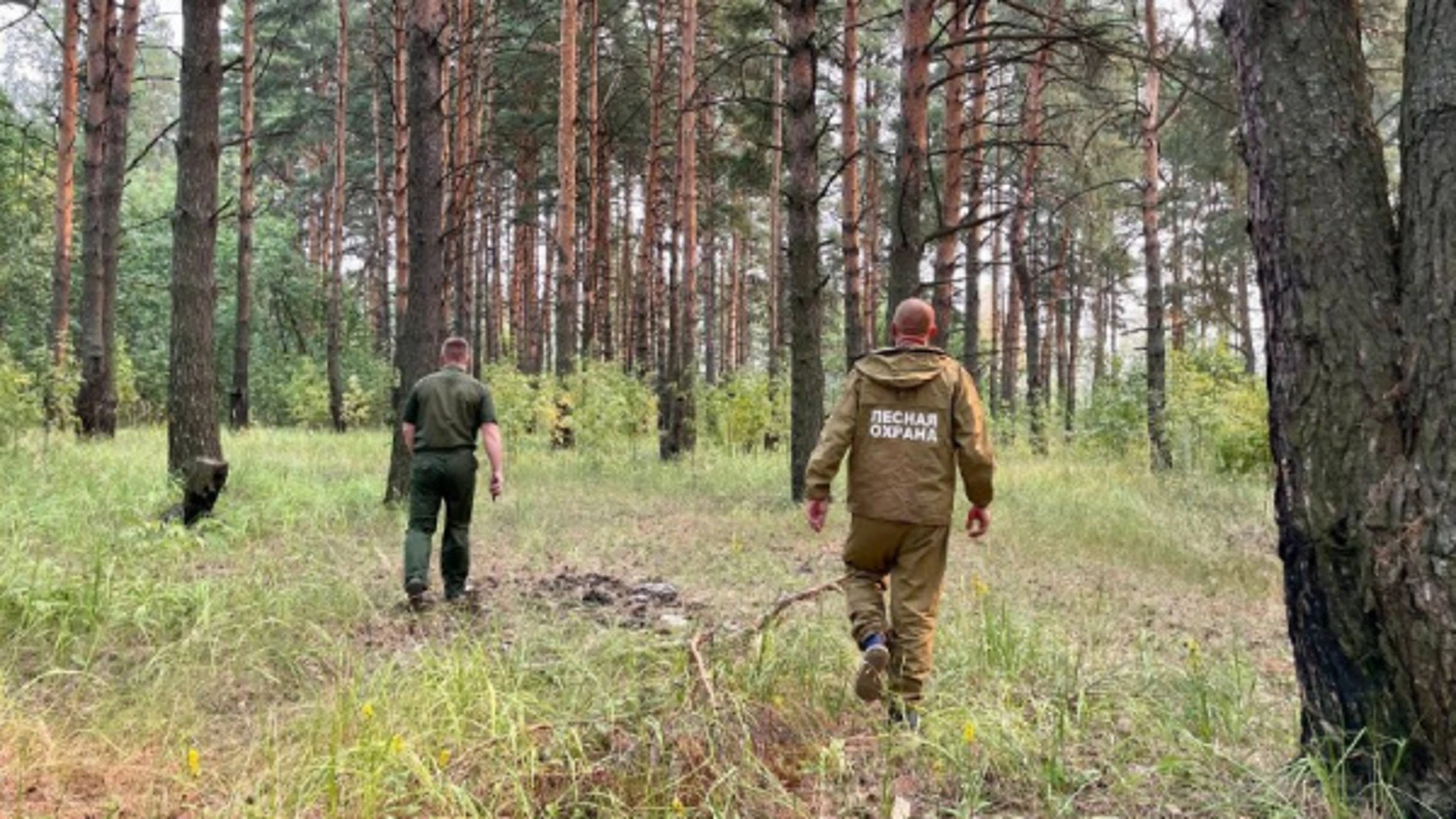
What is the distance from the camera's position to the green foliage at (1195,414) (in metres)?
12.8

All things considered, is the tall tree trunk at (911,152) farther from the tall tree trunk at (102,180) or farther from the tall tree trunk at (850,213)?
the tall tree trunk at (102,180)

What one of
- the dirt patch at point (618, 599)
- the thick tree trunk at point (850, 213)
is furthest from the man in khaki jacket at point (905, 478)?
the thick tree trunk at point (850, 213)

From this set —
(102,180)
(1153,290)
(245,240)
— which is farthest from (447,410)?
(245,240)

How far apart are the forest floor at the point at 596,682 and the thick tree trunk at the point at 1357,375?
366mm

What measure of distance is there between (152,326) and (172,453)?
968 inches

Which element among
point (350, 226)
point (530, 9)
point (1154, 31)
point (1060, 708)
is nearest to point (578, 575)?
point (1060, 708)

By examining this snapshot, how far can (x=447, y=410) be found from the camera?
617 cm

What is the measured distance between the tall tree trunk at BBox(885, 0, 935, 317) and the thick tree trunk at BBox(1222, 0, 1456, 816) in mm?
5783

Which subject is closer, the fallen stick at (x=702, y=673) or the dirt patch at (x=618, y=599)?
the fallen stick at (x=702, y=673)

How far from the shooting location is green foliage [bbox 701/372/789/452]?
17578 millimetres

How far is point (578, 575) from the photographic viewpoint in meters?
6.73

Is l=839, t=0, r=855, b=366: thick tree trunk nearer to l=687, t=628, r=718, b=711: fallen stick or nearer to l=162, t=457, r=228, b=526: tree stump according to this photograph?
l=162, t=457, r=228, b=526: tree stump

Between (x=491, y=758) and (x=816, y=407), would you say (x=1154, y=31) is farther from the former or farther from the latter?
(x=491, y=758)

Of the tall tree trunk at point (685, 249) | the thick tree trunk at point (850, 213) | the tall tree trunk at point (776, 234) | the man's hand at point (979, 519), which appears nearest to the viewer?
the man's hand at point (979, 519)
